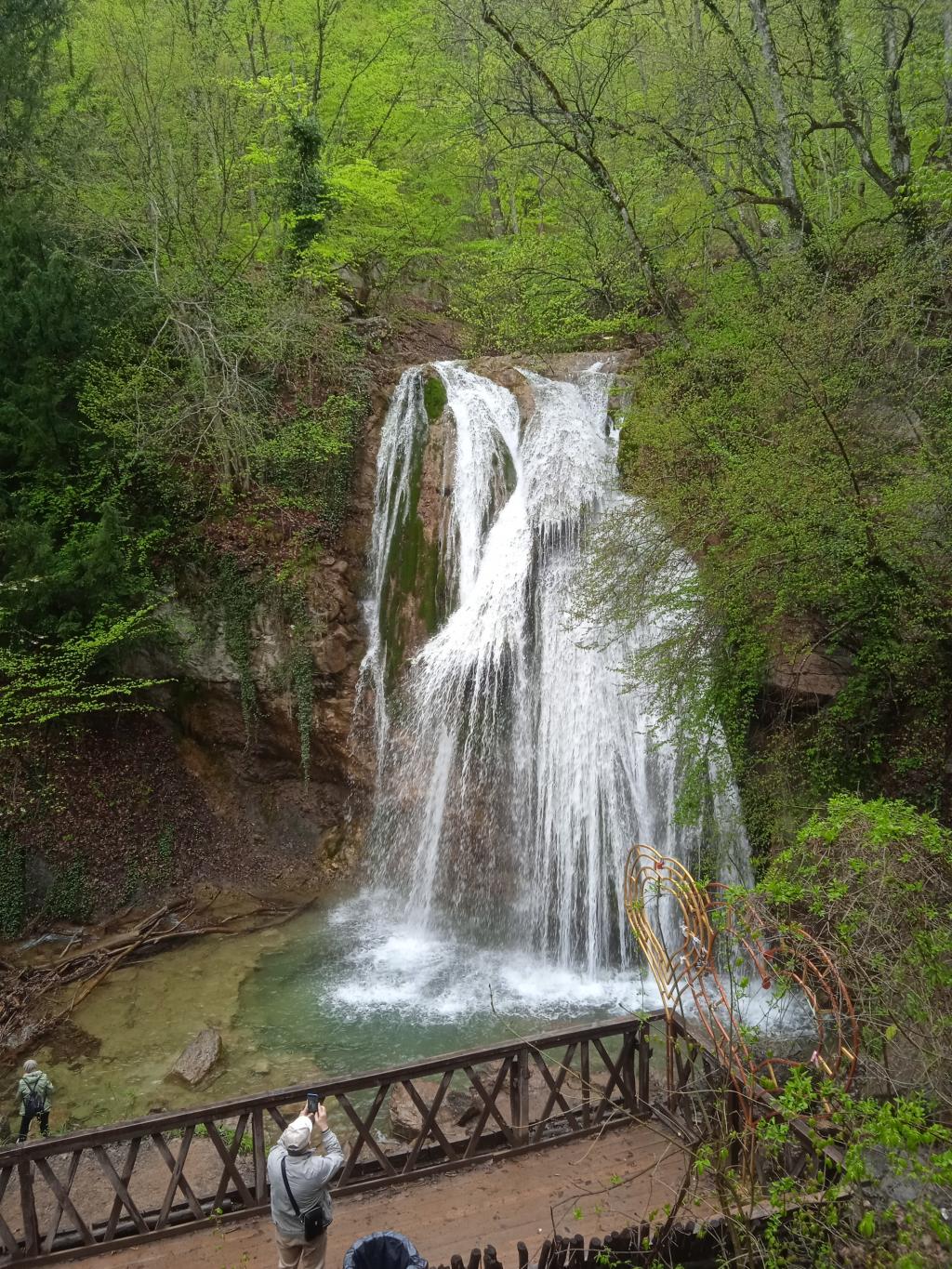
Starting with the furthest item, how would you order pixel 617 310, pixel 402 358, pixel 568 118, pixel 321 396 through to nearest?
1. pixel 402 358
2. pixel 321 396
3. pixel 617 310
4. pixel 568 118

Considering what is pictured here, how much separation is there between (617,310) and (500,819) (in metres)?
7.53

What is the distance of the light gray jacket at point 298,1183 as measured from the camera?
4.18m

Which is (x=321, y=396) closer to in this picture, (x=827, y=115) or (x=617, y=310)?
(x=617, y=310)

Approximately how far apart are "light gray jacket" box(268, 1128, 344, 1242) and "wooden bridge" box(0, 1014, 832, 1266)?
0.65 m

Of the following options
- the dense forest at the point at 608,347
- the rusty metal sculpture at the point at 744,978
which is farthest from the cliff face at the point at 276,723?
the rusty metal sculpture at the point at 744,978

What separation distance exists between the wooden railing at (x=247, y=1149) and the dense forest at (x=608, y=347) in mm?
1947

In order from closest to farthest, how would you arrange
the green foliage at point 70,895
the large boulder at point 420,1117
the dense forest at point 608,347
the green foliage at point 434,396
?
the large boulder at point 420,1117 → the dense forest at point 608,347 → the green foliage at point 70,895 → the green foliage at point 434,396

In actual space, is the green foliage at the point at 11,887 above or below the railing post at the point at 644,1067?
below

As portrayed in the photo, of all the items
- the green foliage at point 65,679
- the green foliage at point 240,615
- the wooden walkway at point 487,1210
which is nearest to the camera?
the wooden walkway at point 487,1210

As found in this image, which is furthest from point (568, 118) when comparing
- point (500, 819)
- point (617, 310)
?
point (500, 819)

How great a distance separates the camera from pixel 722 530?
8.47 m

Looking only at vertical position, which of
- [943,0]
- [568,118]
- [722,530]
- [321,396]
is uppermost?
[943,0]

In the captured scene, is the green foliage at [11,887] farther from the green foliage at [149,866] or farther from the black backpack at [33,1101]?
the black backpack at [33,1101]

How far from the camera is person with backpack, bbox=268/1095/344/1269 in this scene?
4176 millimetres
